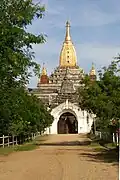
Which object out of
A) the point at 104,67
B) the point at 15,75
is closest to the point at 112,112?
the point at 104,67

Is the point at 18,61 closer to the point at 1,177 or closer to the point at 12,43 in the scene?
the point at 12,43

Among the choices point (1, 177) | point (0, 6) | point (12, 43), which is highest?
point (0, 6)

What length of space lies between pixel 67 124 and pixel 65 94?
874 cm

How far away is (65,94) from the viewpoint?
10906cm

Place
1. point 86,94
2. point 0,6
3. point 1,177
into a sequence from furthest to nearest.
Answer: point 86,94, point 0,6, point 1,177

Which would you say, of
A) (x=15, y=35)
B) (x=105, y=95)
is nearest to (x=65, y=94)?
(x=105, y=95)

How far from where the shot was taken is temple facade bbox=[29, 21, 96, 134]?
315ft

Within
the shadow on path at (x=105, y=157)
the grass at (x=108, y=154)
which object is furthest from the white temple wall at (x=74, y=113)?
the shadow on path at (x=105, y=157)

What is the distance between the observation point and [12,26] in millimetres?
19625

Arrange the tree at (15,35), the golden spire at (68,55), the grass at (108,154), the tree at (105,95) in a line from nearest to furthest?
the tree at (15,35) → the grass at (108,154) → the tree at (105,95) → the golden spire at (68,55)

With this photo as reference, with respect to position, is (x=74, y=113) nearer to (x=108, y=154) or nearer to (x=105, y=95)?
(x=105, y=95)

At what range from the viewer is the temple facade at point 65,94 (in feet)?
315

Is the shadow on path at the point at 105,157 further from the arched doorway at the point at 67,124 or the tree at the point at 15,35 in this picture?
the arched doorway at the point at 67,124

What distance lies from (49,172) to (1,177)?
2.21 meters
